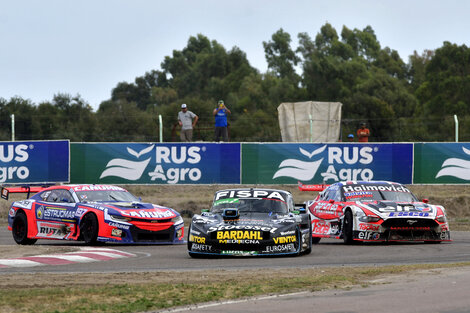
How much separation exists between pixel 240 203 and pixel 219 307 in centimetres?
673

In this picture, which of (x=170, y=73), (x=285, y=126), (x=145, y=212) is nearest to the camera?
(x=145, y=212)

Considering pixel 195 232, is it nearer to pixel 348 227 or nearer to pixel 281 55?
pixel 348 227

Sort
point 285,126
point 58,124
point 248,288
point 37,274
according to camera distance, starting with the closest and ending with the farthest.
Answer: point 248,288
point 37,274
point 285,126
point 58,124

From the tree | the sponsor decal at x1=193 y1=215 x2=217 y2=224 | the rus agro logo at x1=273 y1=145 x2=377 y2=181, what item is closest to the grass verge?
the sponsor decal at x1=193 y1=215 x2=217 y2=224

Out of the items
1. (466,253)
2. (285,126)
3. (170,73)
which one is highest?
(170,73)

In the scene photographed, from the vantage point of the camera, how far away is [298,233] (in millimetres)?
14414

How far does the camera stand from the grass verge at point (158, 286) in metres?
8.78

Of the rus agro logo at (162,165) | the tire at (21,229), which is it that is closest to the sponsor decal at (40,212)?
the tire at (21,229)

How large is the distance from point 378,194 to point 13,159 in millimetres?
11202

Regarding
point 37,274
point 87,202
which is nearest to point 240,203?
point 87,202

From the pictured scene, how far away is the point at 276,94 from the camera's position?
7131 centimetres

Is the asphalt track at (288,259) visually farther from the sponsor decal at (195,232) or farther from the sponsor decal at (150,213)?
the sponsor decal at (150,213)

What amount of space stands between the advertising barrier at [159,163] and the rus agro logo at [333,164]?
1.51m

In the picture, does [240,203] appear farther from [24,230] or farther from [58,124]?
[58,124]
